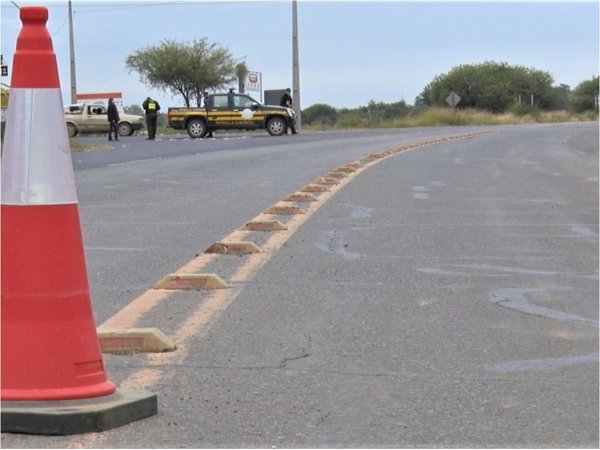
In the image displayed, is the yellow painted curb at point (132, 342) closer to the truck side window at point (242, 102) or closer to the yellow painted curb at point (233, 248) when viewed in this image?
the yellow painted curb at point (233, 248)

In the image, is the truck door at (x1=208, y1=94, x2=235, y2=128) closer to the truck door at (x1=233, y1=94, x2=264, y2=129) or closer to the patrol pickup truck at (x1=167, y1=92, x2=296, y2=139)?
the patrol pickup truck at (x1=167, y1=92, x2=296, y2=139)

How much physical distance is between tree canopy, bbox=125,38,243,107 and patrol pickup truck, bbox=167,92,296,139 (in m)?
29.7

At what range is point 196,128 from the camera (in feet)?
148

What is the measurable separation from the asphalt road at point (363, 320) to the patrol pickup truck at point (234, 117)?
29751 millimetres

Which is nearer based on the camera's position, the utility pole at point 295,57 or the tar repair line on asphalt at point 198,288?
the tar repair line on asphalt at point 198,288

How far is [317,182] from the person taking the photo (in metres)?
17.0

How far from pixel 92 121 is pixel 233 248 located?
41.2 m

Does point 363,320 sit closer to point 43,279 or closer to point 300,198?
point 43,279

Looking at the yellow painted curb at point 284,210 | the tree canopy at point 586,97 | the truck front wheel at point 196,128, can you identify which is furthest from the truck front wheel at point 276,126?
the tree canopy at point 586,97

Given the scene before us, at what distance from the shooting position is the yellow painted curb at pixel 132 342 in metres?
5.64

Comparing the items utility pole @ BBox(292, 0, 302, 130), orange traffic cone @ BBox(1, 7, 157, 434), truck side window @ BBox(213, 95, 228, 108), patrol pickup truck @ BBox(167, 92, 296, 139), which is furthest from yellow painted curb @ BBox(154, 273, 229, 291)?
utility pole @ BBox(292, 0, 302, 130)

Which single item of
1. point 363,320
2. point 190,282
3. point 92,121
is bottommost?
point 363,320

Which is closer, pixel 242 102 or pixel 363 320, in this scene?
pixel 363 320

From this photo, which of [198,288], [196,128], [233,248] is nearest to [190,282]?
[198,288]
